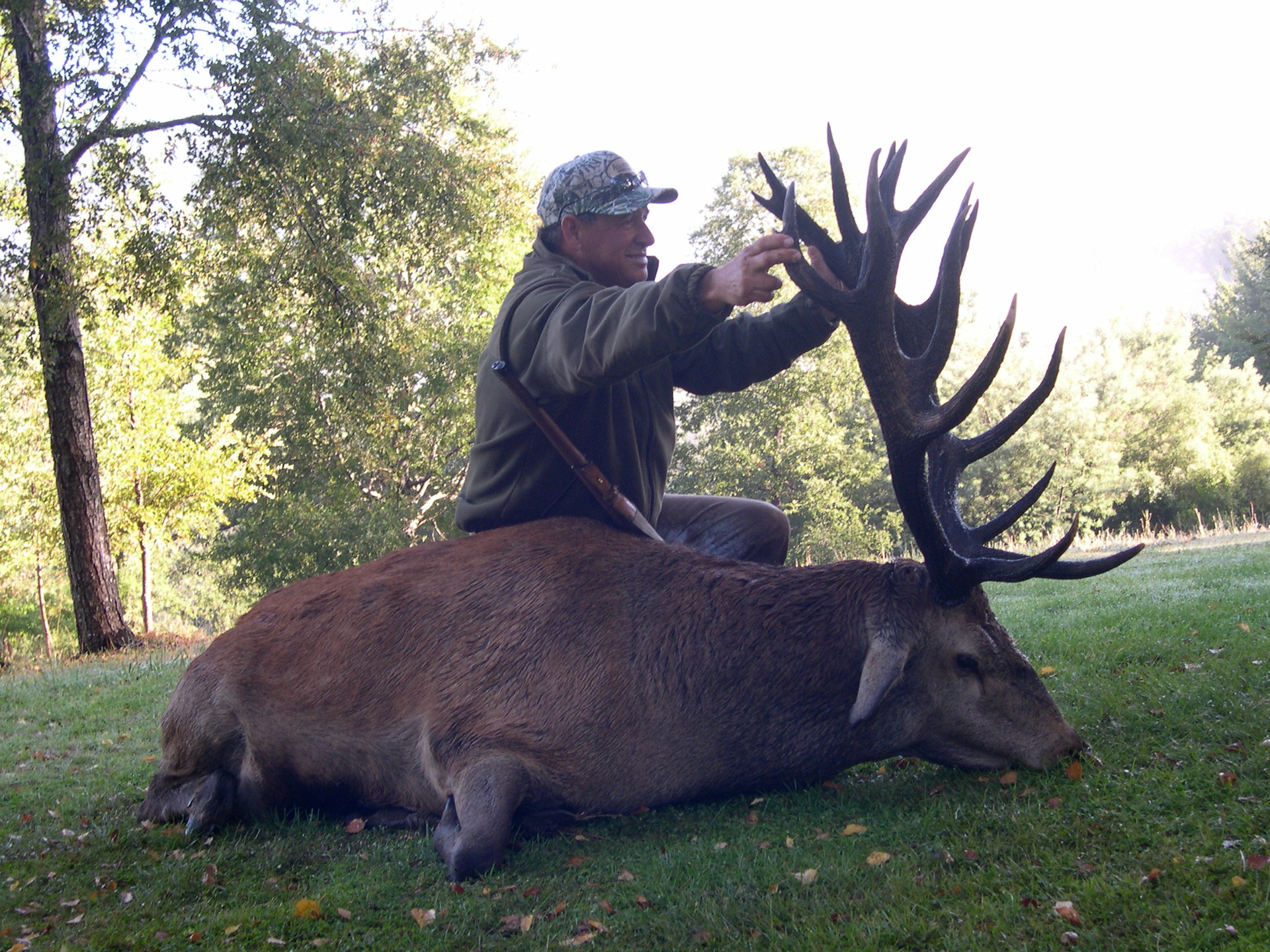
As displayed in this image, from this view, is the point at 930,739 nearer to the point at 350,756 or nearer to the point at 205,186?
the point at 350,756

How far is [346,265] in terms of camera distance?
16.8 metres

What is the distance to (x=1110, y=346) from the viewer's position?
179 feet

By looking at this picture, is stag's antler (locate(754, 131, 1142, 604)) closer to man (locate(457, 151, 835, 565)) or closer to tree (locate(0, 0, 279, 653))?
man (locate(457, 151, 835, 565))

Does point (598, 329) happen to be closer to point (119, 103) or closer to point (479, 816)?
point (479, 816)

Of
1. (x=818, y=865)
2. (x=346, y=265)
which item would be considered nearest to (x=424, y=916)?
(x=818, y=865)

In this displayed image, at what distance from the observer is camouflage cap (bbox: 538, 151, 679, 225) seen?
16.4 feet

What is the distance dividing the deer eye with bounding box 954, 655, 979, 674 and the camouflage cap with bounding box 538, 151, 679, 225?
2.63 meters

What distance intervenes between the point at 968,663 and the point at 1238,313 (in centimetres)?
6938

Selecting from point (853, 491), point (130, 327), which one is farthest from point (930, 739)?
point (853, 491)

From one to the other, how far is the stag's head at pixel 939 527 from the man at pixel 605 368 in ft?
1.83

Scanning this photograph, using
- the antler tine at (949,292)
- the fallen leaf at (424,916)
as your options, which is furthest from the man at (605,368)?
the fallen leaf at (424,916)

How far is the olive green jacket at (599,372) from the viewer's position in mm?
3945

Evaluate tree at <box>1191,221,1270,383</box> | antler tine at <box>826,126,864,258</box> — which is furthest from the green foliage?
tree at <box>1191,221,1270,383</box>

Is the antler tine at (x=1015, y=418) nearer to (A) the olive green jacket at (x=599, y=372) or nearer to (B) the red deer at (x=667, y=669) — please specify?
(B) the red deer at (x=667, y=669)
